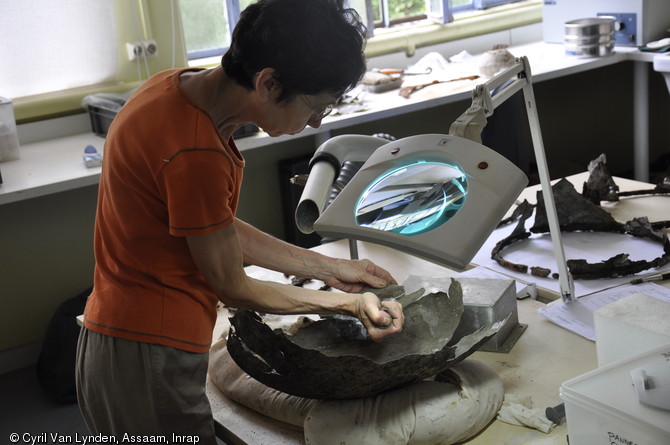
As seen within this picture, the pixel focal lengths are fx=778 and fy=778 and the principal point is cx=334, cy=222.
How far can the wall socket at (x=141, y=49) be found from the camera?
11.8ft

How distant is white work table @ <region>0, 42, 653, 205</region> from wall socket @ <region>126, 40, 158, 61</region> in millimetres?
428

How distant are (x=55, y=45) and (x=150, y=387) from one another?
2437 millimetres

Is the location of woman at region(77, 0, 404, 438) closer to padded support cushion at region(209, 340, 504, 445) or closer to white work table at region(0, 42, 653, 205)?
padded support cushion at region(209, 340, 504, 445)

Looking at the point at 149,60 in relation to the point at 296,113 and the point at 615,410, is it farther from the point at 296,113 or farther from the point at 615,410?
the point at 615,410

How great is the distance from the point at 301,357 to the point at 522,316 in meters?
0.71

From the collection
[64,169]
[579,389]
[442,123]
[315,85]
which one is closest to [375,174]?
[315,85]

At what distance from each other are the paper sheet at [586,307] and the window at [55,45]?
8.30 ft

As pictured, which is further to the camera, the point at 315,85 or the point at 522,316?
the point at 522,316

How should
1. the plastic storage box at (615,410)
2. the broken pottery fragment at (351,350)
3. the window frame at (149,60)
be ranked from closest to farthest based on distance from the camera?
1. the plastic storage box at (615,410)
2. the broken pottery fragment at (351,350)
3. the window frame at (149,60)

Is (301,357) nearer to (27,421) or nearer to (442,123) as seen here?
(27,421)

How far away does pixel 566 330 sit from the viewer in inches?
66.3

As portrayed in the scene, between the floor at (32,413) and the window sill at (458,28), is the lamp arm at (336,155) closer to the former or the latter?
the floor at (32,413)

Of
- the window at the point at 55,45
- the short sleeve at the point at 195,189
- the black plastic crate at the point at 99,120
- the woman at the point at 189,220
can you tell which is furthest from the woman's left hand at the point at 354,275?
the window at the point at 55,45

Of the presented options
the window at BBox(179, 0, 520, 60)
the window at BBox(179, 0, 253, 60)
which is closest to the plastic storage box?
the window at BBox(179, 0, 520, 60)
